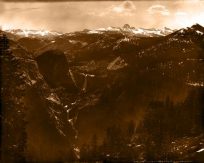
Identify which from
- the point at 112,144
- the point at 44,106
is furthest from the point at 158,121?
the point at 44,106

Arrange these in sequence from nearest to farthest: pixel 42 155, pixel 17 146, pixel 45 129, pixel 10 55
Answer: pixel 10 55, pixel 17 146, pixel 42 155, pixel 45 129

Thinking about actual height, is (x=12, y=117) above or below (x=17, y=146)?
above

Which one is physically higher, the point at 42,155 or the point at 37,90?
the point at 37,90

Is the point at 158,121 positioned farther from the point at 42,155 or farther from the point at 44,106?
the point at 42,155

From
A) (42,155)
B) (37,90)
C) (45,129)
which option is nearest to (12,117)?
(42,155)

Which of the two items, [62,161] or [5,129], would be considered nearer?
[5,129]

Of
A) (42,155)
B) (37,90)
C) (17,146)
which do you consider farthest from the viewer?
(37,90)

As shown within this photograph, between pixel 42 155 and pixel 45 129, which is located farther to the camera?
pixel 45 129

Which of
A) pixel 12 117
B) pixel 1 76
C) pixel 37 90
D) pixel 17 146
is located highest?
pixel 1 76

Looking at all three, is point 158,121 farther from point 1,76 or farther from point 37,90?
point 1,76
